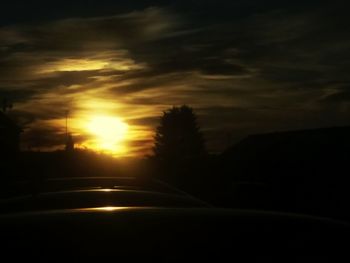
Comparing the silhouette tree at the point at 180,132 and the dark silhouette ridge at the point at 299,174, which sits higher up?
the silhouette tree at the point at 180,132

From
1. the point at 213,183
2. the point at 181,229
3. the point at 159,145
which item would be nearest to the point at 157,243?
the point at 181,229

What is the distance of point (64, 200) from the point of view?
18.2 ft

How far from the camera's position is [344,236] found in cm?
288

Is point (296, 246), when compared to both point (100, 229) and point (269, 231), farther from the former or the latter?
point (100, 229)

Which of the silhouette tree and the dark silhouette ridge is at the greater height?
the silhouette tree

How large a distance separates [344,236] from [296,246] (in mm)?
340

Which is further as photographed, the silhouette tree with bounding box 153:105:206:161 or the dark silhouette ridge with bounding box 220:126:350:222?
the silhouette tree with bounding box 153:105:206:161

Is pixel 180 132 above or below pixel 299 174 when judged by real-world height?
above

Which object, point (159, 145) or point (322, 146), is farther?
point (159, 145)

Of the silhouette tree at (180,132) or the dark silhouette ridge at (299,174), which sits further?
the silhouette tree at (180,132)

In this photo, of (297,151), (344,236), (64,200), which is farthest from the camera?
(297,151)

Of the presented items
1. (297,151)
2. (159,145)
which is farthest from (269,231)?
(159,145)

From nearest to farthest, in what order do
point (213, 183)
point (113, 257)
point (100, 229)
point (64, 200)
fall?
point (113, 257) → point (100, 229) → point (64, 200) → point (213, 183)

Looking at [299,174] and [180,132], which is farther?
[180,132]
